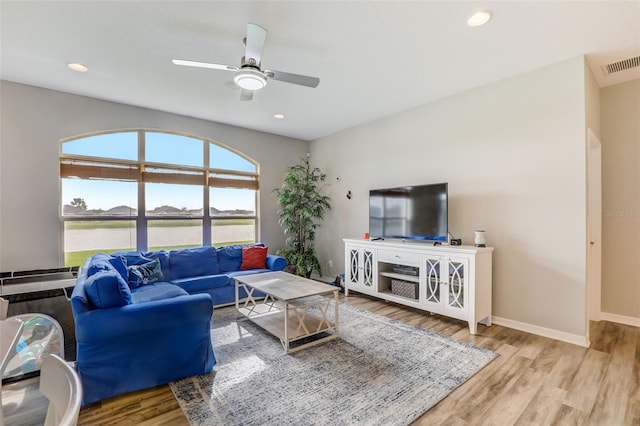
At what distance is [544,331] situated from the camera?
3010 millimetres

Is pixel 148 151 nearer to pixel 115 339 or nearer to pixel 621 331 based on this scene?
pixel 115 339

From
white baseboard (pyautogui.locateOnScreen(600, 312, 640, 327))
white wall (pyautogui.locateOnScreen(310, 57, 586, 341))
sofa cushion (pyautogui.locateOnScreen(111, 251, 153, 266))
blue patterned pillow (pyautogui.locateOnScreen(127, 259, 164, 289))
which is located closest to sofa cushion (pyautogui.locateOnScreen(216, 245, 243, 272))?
blue patterned pillow (pyautogui.locateOnScreen(127, 259, 164, 289))

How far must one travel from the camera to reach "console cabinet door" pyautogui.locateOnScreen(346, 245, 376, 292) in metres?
4.16

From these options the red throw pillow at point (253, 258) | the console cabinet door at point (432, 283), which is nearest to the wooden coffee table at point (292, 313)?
the red throw pillow at point (253, 258)

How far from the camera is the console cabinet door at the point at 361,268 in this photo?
13.6 ft

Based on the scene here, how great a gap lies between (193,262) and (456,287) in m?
3.43

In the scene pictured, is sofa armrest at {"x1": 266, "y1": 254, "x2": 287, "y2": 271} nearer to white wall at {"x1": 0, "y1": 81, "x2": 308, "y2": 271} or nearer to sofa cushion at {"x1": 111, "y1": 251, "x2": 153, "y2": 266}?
sofa cushion at {"x1": 111, "y1": 251, "x2": 153, "y2": 266}

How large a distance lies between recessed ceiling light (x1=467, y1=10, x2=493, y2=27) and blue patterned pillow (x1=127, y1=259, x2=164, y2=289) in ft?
13.8

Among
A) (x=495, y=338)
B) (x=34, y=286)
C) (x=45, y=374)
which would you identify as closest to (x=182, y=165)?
(x=34, y=286)

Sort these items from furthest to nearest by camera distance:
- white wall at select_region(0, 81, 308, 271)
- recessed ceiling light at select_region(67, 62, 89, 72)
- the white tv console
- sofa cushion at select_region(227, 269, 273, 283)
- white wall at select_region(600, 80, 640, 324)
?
sofa cushion at select_region(227, 269, 273, 283), white wall at select_region(0, 81, 308, 271), white wall at select_region(600, 80, 640, 324), the white tv console, recessed ceiling light at select_region(67, 62, 89, 72)

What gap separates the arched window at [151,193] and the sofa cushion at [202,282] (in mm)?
1027

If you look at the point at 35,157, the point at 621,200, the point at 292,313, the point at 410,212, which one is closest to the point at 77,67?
the point at 35,157

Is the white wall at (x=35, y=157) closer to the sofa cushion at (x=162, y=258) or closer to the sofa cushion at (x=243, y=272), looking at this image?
the sofa cushion at (x=162, y=258)

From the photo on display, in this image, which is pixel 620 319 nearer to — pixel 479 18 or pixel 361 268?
pixel 361 268
